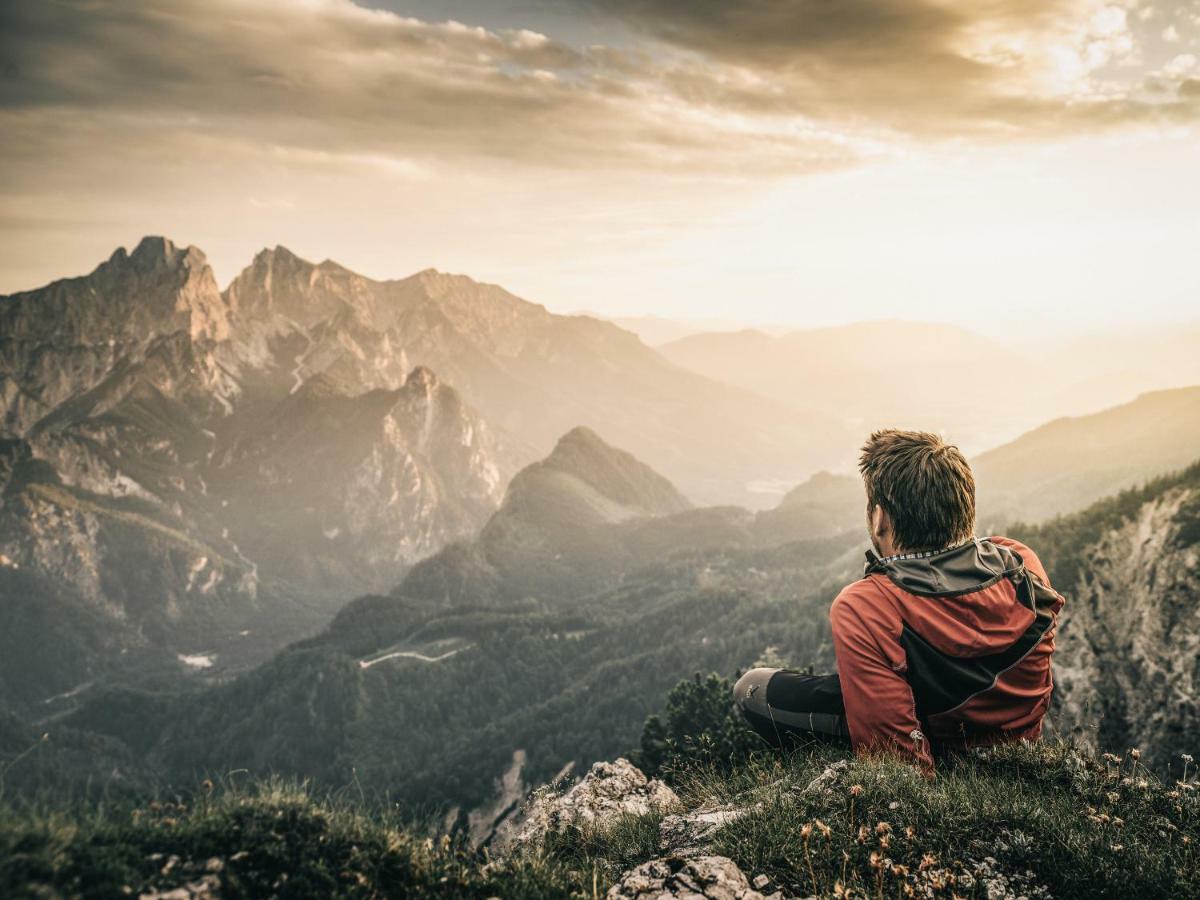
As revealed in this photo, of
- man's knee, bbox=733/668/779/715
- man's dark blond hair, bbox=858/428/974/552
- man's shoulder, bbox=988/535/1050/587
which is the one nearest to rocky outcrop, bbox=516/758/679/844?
man's knee, bbox=733/668/779/715

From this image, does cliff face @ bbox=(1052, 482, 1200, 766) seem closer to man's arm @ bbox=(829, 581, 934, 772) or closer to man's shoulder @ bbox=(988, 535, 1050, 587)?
man's shoulder @ bbox=(988, 535, 1050, 587)

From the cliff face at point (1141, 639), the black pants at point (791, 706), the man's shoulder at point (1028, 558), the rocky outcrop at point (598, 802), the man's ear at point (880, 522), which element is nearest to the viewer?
the man's ear at point (880, 522)

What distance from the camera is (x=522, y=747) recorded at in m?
124

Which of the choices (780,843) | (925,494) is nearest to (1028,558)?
(925,494)

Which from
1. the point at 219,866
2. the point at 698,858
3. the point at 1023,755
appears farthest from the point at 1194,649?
the point at 219,866

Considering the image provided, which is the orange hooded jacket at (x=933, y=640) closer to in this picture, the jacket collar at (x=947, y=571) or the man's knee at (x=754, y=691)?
the jacket collar at (x=947, y=571)

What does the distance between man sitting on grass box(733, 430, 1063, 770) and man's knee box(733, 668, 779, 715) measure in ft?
4.94

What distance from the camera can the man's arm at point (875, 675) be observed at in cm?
598

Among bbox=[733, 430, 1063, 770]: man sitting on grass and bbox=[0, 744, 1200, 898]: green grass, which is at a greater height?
bbox=[733, 430, 1063, 770]: man sitting on grass

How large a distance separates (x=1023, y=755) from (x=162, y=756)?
250m

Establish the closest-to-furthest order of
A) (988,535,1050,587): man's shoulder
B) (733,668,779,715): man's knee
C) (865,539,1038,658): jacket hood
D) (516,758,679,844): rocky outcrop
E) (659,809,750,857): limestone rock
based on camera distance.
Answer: (865,539,1038,658): jacket hood < (659,809,750,857): limestone rock < (988,535,1050,587): man's shoulder < (733,668,779,715): man's knee < (516,758,679,844): rocky outcrop

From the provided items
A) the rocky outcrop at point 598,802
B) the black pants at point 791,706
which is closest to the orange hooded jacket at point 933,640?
the black pants at point 791,706

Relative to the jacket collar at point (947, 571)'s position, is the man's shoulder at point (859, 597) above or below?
below

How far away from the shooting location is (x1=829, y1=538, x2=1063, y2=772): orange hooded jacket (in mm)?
5965
